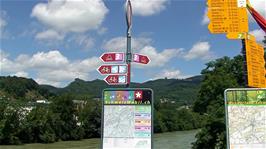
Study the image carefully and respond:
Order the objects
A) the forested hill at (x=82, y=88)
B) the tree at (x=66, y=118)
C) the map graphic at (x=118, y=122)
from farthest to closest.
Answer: the forested hill at (x=82, y=88), the tree at (x=66, y=118), the map graphic at (x=118, y=122)

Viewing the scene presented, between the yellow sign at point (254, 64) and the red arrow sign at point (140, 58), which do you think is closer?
the yellow sign at point (254, 64)

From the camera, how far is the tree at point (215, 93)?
2320cm

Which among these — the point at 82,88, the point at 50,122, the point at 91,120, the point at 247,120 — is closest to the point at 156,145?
the point at 50,122

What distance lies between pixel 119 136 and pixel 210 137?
1781 centimetres

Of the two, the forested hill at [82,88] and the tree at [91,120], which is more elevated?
the forested hill at [82,88]

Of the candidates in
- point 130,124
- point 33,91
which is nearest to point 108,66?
point 130,124

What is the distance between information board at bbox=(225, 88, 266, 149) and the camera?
21.4 feet

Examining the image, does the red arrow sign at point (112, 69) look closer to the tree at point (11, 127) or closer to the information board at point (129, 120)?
the information board at point (129, 120)

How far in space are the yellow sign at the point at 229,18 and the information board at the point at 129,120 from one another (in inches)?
63.2

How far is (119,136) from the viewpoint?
7066 mm

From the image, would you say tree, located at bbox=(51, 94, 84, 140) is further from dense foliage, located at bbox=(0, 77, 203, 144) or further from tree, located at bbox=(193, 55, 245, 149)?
tree, located at bbox=(193, 55, 245, 149)

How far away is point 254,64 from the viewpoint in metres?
7.02

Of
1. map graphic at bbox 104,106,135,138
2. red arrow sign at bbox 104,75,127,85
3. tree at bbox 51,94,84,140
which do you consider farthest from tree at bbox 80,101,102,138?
red arrow sign at bbox 104,75,127,85

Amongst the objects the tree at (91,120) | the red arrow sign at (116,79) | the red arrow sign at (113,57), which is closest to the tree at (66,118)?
the tree at (91,120)
